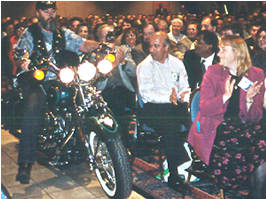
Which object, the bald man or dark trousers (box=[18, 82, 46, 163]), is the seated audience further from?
dark trousers (box=[18, 82, 46, 163])

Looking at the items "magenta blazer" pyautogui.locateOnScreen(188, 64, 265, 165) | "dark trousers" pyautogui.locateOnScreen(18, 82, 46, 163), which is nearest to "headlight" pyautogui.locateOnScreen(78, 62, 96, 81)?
"dark trousers" pyautogui.locateOnScreen(18, 82, 46, 163)

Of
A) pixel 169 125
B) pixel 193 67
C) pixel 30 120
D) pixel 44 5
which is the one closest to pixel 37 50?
Result: pixel 44 5

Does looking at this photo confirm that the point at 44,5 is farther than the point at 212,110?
Yes

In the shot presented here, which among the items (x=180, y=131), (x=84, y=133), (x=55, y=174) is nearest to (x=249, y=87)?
(x=180, y=131)

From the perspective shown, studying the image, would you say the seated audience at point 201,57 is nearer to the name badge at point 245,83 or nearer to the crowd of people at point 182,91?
the crowd of people at point 182,91

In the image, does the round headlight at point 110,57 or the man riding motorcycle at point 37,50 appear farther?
the man riding motorcycle at point 37,50

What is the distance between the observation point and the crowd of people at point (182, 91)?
3803 mm

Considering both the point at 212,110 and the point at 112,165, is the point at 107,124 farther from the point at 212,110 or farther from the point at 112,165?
the point at 212,110

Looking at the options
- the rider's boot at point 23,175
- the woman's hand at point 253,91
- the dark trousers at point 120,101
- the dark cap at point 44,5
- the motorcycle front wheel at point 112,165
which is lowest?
the rider's boot at point 23,175

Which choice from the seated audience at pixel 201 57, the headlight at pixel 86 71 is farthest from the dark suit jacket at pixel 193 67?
the headlight at pixel 86 71

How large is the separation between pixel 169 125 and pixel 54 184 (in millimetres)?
1364

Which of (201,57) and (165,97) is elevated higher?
(201,57)

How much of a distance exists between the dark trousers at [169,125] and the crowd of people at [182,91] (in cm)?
1

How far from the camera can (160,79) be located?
16.7ft
